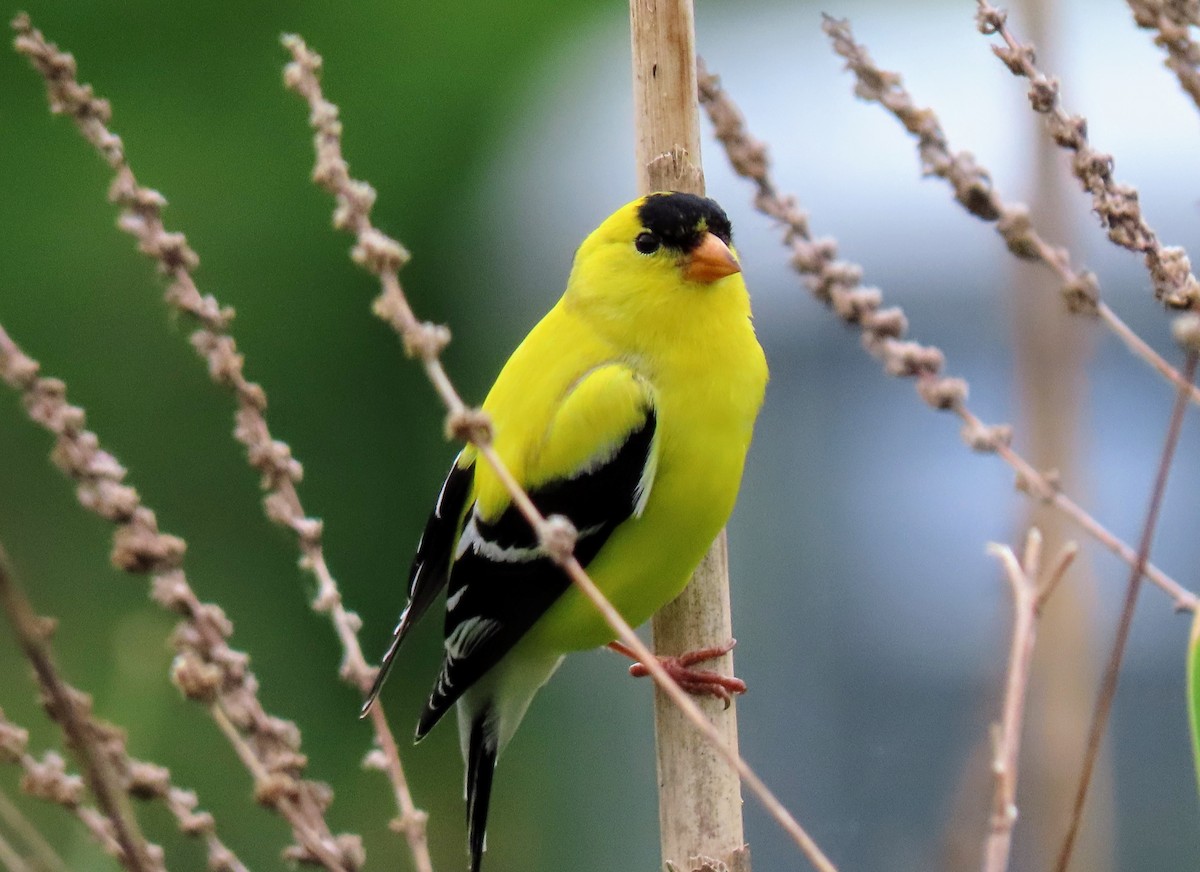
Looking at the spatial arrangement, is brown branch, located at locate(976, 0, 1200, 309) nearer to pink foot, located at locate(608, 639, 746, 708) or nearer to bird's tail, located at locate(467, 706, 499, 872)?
pink foot, located at locate(608, 639, 746, 708)

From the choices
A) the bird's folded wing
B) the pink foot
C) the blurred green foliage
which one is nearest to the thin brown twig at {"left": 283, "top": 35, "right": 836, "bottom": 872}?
the pink foot

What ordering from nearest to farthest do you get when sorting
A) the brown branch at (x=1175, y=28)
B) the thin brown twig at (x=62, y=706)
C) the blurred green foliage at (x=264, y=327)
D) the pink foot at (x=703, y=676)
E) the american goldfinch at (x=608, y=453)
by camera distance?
the thin brown twig at (x=62, y=706) < the brown branch at (x=1175, y=28) < the pink foot at (x=703, y=676) < the american goldfinch at (x=608, y=453) < the blurred green foliage at (x=264, y=327)

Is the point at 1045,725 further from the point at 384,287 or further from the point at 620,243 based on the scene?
the point at 384,287

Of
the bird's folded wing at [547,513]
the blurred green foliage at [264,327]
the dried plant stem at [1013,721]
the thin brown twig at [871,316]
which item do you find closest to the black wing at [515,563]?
the bird's folded wing at [547,513]

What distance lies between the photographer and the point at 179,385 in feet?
8.84

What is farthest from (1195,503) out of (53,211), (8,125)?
(8,125)

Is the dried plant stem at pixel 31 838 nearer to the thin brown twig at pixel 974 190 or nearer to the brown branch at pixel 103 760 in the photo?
the brown branch at pixel 103 760

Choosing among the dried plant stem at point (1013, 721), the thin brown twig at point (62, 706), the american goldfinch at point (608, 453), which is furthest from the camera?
the american goldfinch at point (608, 453)

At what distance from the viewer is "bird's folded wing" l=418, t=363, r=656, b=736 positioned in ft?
3.77

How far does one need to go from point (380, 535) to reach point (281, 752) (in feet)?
6.90

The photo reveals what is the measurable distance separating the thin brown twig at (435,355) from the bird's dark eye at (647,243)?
658mm

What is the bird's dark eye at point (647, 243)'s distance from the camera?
1.21 meters

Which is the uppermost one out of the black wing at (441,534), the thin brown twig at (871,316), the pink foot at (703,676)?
the thin brown twig at (871,316)

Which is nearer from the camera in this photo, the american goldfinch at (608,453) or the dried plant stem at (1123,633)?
the dried plant stem at (1123,633)
